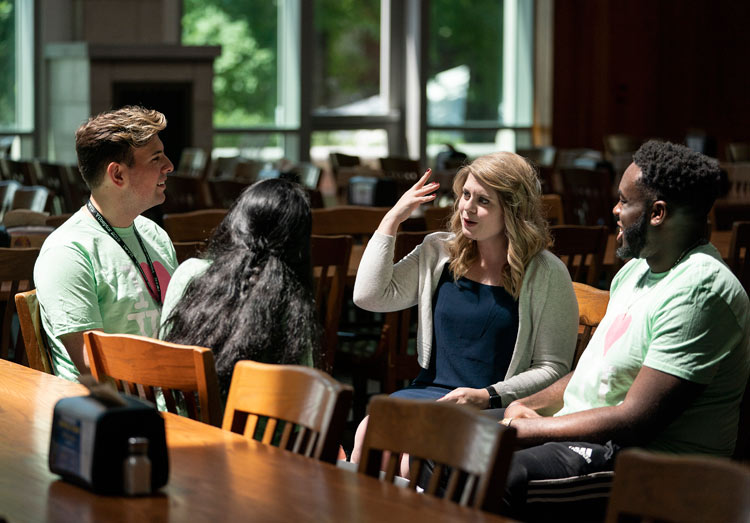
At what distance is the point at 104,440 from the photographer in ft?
5.78

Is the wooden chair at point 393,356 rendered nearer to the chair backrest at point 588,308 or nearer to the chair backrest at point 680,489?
the chair backrest at point 588,308

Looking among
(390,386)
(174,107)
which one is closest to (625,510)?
(390,386)

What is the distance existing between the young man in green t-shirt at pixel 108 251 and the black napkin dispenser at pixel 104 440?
1.01 metres

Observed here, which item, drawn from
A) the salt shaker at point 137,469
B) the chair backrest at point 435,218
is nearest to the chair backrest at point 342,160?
the chair backrest at point 435,218

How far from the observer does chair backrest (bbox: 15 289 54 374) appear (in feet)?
9.47

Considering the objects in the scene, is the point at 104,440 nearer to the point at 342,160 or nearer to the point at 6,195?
the point at 6,195

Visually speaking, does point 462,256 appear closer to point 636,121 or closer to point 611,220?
point 611,220

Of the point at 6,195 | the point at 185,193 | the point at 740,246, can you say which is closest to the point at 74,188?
the point at 185,193

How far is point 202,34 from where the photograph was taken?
13672mm

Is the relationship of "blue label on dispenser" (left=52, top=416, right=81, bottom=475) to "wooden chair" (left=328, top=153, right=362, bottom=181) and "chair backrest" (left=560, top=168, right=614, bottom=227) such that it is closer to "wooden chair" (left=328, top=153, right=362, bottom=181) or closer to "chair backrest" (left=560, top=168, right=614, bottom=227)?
"chair backrest" (left=560, top=168, right=614, bottom=227)

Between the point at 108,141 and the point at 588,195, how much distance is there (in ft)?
15.8

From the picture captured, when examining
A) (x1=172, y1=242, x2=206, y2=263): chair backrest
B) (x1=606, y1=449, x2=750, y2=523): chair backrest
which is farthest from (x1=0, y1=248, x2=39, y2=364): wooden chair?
(x1=606, y1=449, x2=750, y2=523): chair backrest

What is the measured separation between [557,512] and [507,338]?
0.67 meters

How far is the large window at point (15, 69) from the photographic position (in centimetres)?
1280
